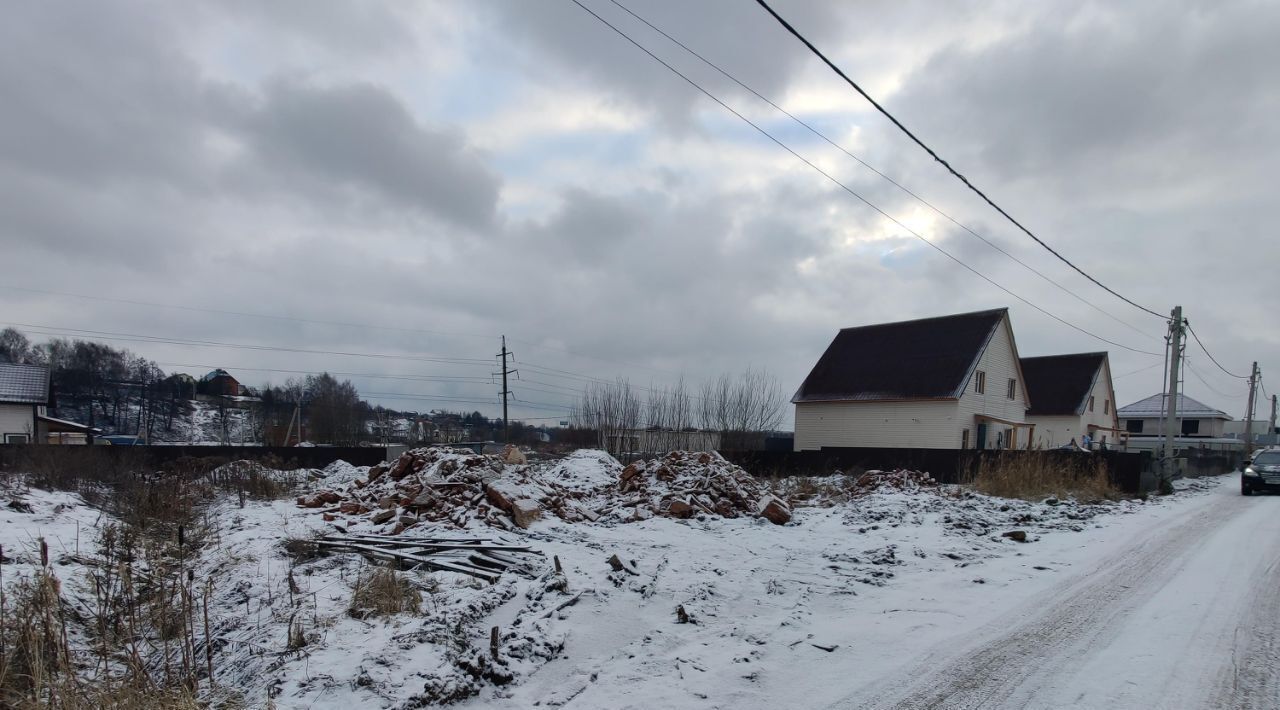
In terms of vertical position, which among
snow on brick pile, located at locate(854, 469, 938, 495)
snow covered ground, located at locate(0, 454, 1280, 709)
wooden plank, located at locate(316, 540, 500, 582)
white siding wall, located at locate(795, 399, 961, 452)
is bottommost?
snow on brick pile, located at locate(854, 469, 938, 495)

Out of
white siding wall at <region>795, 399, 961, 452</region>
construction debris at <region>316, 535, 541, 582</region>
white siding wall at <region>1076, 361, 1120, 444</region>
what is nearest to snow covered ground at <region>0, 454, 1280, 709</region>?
construction debris at <region>316, 535, 541, 582</region>

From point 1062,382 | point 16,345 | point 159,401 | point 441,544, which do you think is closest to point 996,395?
point 1062,382

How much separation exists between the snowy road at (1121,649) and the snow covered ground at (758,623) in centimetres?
2

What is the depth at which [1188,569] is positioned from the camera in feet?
26.8

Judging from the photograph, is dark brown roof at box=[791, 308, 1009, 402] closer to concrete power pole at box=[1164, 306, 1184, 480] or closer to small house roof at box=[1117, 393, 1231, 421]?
concrete power pole at box=[1164, 306, 1184, 480]

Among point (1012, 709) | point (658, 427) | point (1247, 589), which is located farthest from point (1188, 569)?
point (658, 427)

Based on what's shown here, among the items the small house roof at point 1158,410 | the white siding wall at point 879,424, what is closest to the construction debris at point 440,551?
the white siding wall at point 879,424

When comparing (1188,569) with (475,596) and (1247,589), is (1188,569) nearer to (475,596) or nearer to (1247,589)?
(1247,589)

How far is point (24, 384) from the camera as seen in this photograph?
34.5 metres

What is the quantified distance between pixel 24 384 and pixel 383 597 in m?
41.5

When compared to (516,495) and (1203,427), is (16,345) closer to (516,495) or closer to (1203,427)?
(516,495)

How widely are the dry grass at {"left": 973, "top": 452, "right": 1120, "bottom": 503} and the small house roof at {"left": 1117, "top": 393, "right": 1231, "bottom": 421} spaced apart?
181 feet

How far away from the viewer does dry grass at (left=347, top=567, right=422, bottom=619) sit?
5539 millimetres

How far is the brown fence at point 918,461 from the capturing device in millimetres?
19438
